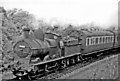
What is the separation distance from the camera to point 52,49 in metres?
10.3

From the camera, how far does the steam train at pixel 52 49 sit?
28.9 ft

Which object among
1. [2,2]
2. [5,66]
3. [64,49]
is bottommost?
[5,66]

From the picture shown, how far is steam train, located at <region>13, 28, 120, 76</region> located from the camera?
881 centimetres

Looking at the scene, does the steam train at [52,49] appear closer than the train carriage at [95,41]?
Yes

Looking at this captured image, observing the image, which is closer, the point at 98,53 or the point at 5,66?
the point at 5,66

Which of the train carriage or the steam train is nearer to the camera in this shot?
the steam train

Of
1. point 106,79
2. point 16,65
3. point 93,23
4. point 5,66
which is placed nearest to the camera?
point 106,79

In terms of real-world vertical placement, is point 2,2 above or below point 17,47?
above

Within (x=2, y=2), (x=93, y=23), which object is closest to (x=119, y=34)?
(x=93, y=23)

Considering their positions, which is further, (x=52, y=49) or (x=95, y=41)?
(x=95, y=41)

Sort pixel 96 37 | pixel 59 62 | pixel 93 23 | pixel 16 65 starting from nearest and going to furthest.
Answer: pixel 16 65, pixel 59 62, pixel 96 37, pixel 93 23

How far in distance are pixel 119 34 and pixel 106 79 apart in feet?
40.3

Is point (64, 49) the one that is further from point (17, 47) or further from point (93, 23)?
point (93, 23)

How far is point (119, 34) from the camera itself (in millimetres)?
18922
